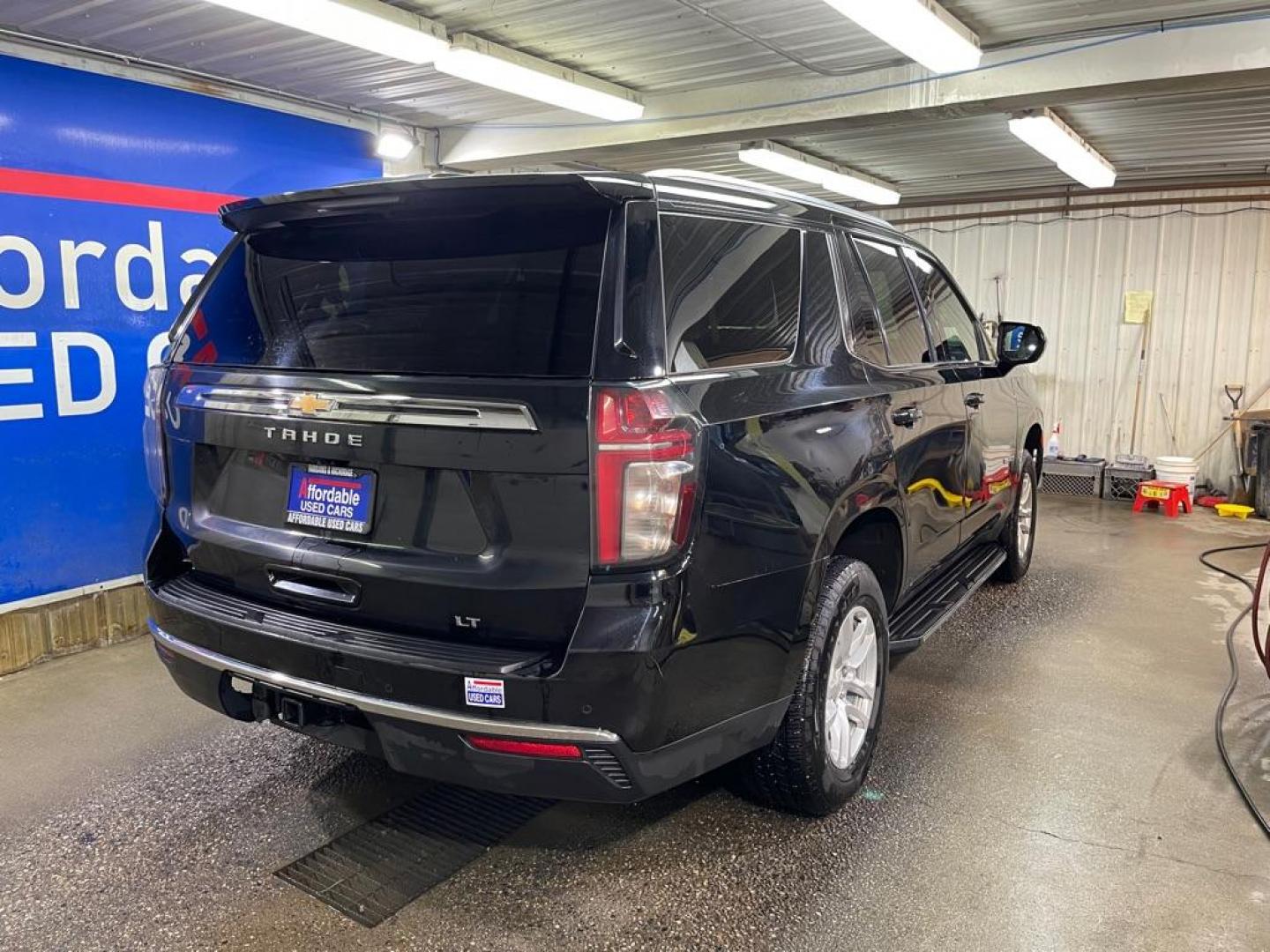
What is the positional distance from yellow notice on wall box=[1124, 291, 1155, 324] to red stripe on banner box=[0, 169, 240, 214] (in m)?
7.89

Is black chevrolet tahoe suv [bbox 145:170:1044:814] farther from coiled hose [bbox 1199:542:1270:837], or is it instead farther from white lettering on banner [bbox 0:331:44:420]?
white lettering on banner [bbox 0:331:44:420]

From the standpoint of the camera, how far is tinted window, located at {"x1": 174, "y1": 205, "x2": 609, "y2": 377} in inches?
80.0

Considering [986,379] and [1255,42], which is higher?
[1255,42]

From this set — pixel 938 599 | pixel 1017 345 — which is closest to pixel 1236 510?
pixel 1017 345

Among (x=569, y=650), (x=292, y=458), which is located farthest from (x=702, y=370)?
(x=292, y=458)

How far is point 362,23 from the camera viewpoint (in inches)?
158

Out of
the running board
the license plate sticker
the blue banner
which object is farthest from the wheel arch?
the blue banner

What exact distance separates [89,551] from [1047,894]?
13.9 ft

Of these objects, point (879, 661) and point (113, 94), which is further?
point (113, 94)

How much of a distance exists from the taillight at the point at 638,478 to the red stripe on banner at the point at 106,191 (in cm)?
354

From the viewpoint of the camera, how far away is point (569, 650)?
6.25 ft

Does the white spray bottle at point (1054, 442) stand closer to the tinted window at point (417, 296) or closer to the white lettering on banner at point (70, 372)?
the white lettering on banner at point (70, 372)

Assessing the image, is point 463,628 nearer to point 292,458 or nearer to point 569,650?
point 569,650

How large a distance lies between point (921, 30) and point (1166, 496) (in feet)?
17.5
